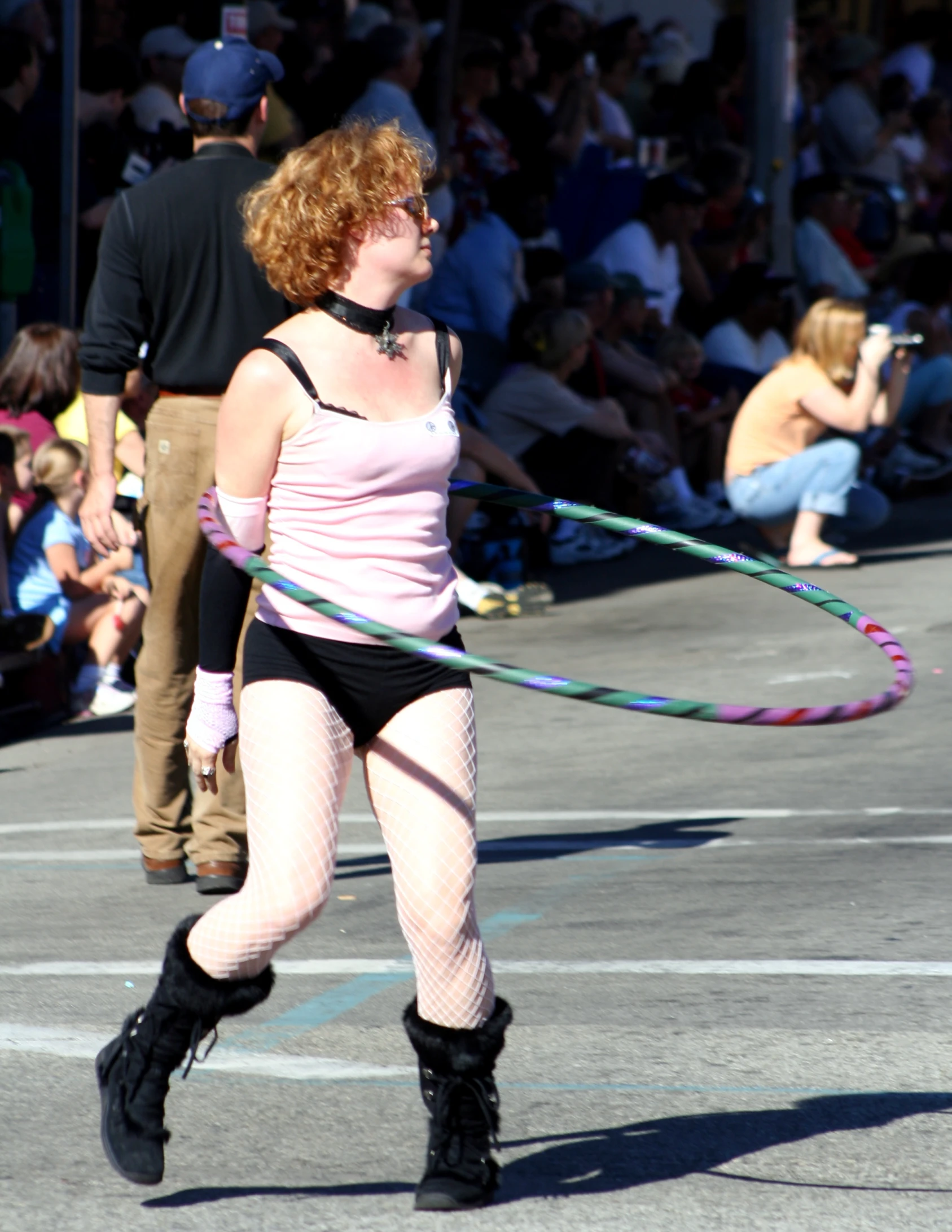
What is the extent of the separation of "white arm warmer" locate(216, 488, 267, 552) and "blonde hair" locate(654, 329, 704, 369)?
11.3 metres

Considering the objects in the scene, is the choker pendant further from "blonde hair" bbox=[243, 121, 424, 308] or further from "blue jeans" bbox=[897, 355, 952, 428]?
"blue jeans" bbox=[897, 355, 952, 428]

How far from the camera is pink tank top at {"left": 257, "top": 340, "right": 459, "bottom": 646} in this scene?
3854 millimetres

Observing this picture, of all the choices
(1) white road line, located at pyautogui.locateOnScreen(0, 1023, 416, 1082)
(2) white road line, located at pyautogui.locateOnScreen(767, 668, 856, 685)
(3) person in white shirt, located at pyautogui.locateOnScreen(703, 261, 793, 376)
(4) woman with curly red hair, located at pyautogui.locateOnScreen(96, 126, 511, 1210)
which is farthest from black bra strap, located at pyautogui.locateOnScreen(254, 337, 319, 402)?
(3) person in white shirt, located at pyautogui.locateOnScreen(703, 261, 793, 376)

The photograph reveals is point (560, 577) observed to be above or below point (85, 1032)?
below

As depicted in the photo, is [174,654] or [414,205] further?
[174,654]

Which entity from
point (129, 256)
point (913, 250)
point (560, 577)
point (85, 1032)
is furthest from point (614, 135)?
point (85, 1032)

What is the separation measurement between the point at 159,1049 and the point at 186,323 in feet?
9.58

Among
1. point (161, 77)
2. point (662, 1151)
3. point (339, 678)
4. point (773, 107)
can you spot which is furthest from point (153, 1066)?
point (773, 107)

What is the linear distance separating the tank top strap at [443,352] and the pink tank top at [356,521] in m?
0.19

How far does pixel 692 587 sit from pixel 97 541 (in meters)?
6.79

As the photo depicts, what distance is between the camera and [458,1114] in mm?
3799

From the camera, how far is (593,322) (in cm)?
1427

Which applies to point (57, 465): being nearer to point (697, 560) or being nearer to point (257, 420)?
point (697, 560)

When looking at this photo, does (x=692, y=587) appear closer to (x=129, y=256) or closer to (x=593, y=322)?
(x=593, y=322)
